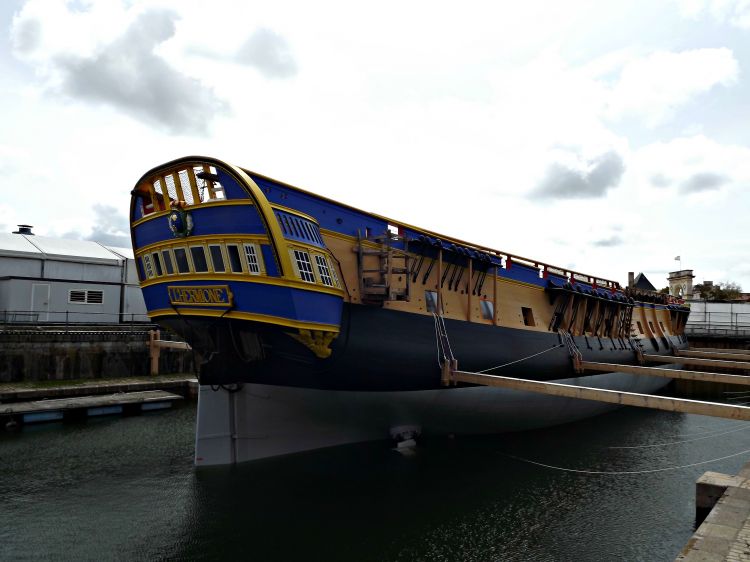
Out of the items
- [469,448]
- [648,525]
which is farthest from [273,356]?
[648,525]

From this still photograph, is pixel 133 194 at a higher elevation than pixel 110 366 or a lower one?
higher

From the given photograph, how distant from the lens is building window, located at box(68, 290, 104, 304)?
34.9 m

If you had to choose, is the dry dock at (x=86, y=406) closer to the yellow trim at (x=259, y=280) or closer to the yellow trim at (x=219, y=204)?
the yellow trim at (x=259, y=280)

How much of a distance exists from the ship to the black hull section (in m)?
0.05

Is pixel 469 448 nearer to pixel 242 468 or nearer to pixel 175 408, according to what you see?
pixel 242 468

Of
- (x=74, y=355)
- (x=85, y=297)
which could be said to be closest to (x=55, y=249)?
(x=85, y=297)

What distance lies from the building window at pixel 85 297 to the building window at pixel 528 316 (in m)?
29.3

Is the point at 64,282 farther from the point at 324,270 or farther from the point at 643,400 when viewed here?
the point at 643,400

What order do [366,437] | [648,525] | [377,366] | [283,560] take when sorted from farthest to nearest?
[366,437]
[377,366]
[648,525]
[283,560]

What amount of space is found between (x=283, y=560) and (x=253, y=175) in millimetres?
9422

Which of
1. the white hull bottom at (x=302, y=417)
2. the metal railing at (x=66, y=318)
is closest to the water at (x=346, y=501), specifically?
the white hull bottom at (x=302, y=417)

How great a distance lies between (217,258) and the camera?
45.9 ft

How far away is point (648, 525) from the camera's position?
13.1 m

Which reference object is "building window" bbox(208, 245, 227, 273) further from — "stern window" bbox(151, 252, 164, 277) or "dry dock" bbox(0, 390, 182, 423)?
"dry dock" bbox(0, 390, 182, 423)
